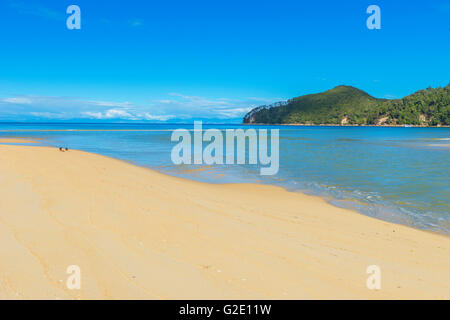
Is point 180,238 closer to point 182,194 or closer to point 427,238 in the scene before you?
point 182,194

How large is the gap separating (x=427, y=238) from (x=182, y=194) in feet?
24.8

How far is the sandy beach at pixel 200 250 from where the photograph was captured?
4.03 m

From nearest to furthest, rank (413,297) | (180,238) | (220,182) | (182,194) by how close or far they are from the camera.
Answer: (413,297)
(180,238)
(182,194)
(220,182)

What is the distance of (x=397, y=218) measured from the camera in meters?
9.09

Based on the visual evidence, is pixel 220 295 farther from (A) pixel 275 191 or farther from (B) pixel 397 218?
(A) pixel 275 191

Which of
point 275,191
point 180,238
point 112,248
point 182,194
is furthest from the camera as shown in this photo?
point 275,191

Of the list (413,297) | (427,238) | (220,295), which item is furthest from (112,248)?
(427,238)

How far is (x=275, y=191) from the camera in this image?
12.6 meters

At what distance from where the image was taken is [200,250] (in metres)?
5.34

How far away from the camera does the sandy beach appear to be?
403 centimetres
